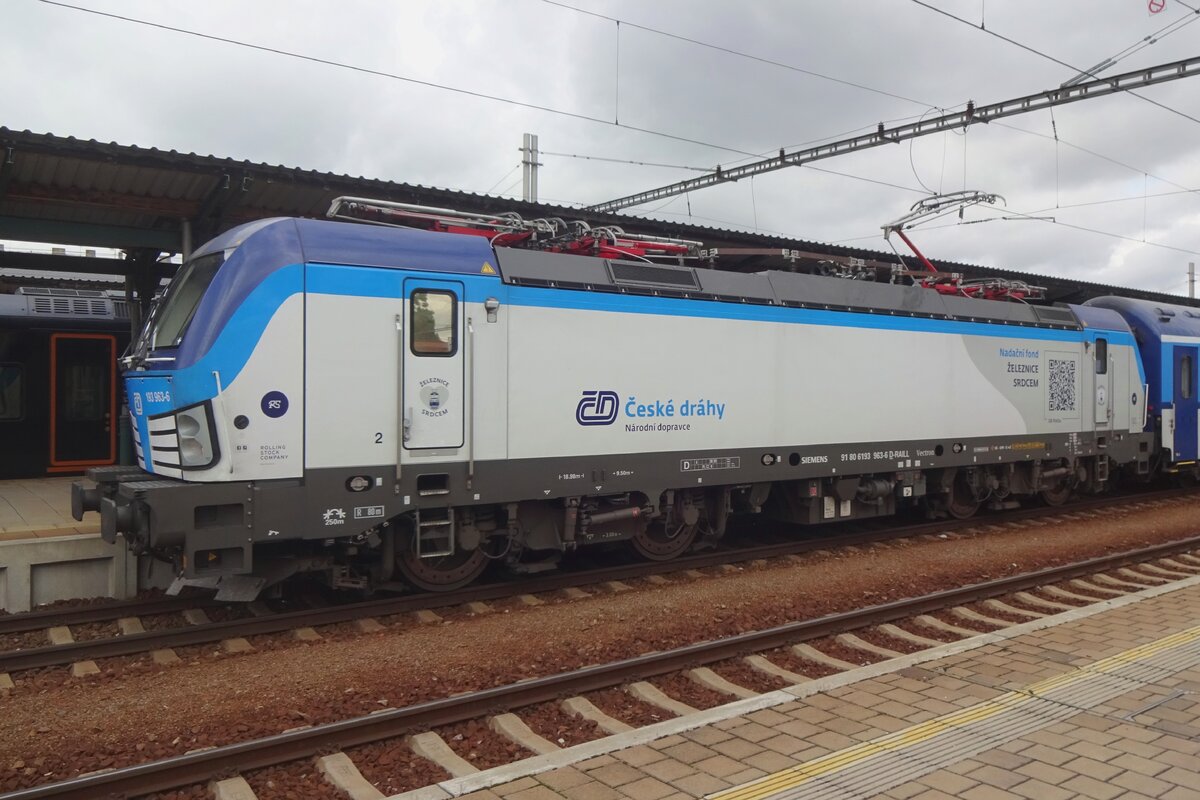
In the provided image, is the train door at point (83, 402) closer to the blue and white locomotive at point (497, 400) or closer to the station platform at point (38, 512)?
the station platform at point (38, 512)

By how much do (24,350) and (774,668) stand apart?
11782 mm

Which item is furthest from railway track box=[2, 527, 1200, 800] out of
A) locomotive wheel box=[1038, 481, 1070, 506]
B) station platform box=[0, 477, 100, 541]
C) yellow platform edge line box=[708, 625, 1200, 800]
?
station platform box=[0, 477, 100, 541]

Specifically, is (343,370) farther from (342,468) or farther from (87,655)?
(87,655)

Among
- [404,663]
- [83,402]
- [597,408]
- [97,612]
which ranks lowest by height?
[404,663]

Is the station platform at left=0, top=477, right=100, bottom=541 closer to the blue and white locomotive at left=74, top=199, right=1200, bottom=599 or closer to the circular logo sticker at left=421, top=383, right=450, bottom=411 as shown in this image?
the blue and white locomotive at left=74, top=199, right=1200, bottom=599

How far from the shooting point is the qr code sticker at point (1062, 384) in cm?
1343

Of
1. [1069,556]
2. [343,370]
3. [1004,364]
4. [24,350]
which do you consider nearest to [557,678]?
[343,370]

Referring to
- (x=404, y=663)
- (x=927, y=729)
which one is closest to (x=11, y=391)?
(x=404, y=663)

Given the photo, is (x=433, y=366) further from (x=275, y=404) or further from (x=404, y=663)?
(x=404, y=663)

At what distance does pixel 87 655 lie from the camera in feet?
21.8

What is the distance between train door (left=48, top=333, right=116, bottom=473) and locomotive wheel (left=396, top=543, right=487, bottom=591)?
749 centimetres

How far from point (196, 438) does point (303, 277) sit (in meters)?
1.52

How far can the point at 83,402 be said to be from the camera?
1308 cm

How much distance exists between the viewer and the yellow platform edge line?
4.25 metres
